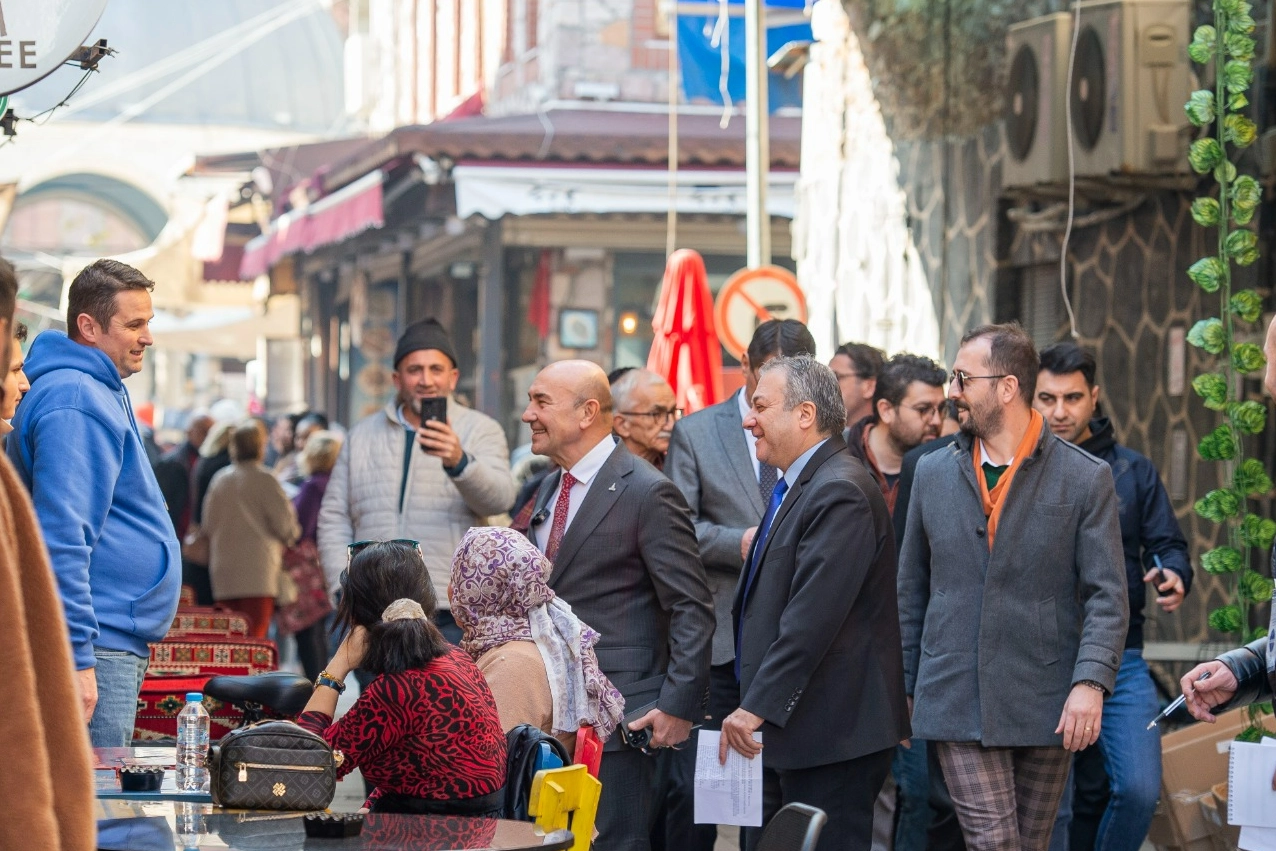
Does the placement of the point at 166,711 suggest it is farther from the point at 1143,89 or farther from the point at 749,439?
the point at 1143,89

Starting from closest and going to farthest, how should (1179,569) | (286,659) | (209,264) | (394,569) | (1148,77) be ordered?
1. (394,569)
2. (1179,569)
3. (1148,77)
4. (286,659)
5. (209,264)

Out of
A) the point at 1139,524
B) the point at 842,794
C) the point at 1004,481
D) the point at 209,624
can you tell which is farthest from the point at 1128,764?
the point at 209,624

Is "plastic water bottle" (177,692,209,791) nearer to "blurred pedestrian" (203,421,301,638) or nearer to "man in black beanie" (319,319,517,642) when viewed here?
"man in black beanie" (319,319,517,642)

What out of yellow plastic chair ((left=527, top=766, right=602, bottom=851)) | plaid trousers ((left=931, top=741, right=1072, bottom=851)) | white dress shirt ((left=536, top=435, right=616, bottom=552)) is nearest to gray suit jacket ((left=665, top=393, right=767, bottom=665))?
white dress shirt ((left=536, top=435, right=616, bottom=552))

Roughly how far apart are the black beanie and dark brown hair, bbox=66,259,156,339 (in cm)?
204

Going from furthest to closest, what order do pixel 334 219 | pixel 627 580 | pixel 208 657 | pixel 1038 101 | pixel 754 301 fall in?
pixel 334 219
pixel 754 301
pixel 1038 101
pixel 208 657
pixel 627 580

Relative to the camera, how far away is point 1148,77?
9.56 metres

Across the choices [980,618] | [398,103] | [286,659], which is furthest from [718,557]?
[398,103]

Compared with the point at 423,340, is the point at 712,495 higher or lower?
lower

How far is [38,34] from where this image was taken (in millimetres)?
5590

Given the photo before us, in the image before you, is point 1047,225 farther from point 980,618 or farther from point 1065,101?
point 980,618

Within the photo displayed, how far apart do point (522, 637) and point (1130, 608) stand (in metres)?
2.64

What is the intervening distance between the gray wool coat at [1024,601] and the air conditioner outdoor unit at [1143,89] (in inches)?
151

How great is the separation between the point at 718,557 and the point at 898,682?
1368 mm
